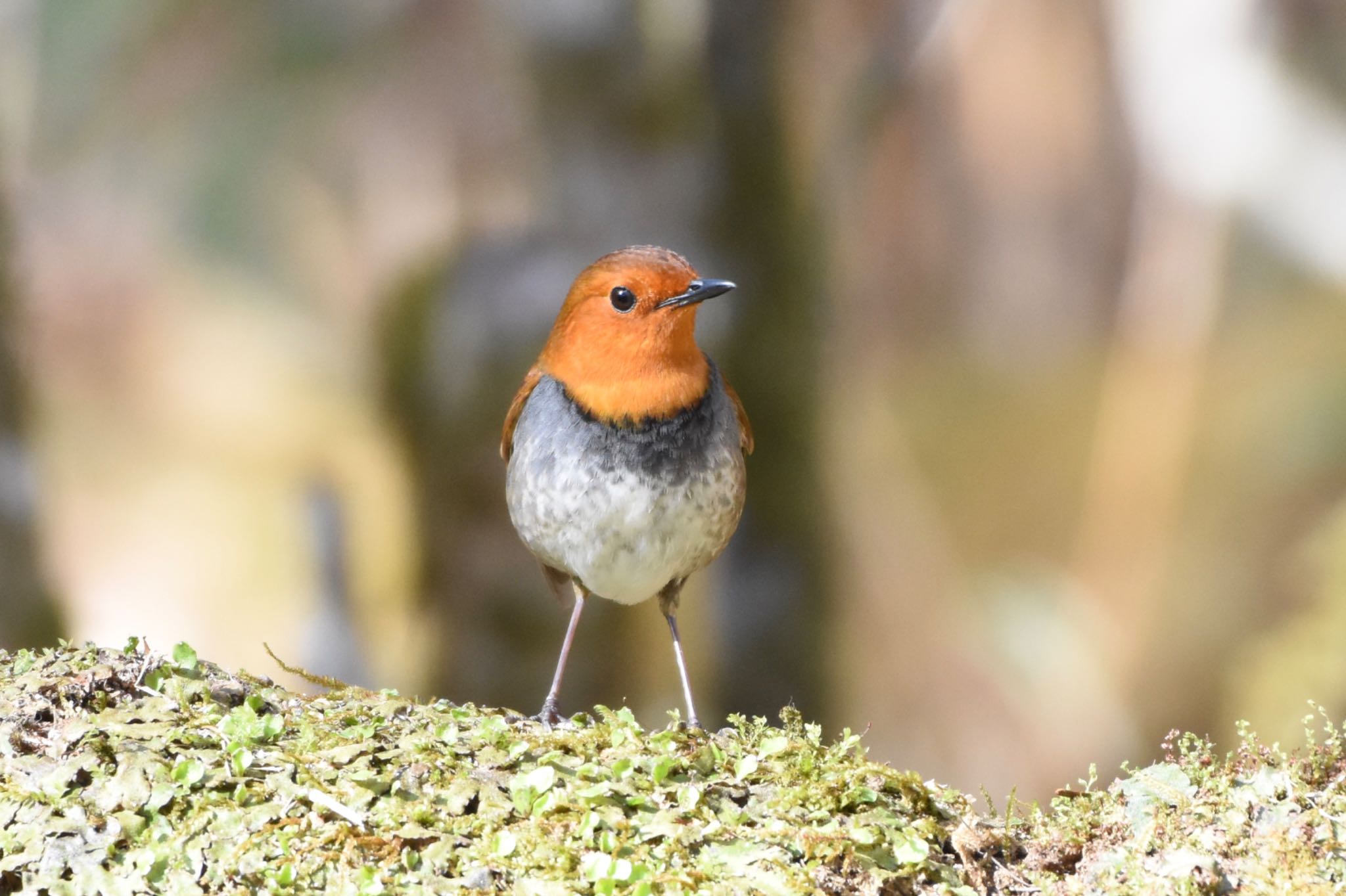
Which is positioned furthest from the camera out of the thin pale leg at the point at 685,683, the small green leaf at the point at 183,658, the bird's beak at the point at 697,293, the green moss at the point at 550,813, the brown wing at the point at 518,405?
the brown wing at the point at 518,405

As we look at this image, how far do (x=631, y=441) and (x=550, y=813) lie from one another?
3.06 feet

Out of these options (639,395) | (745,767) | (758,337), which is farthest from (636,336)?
(758,337)

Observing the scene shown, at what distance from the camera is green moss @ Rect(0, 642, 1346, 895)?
1.47 m

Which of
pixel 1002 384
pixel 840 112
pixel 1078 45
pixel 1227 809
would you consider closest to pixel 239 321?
pixel 840 112

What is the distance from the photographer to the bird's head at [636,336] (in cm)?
230

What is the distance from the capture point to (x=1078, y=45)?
145 inches

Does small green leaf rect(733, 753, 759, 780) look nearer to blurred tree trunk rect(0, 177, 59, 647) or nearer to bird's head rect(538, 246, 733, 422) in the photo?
bird's head rect(538, 246, 733, 422)

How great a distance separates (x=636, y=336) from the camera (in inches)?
91.2

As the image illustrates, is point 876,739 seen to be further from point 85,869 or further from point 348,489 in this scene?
point 85,869

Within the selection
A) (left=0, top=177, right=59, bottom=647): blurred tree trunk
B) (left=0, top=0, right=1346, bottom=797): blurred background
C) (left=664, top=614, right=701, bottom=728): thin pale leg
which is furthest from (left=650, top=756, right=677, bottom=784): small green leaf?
(left=0, top=177, right=59, bottom=647): blurred tree trunk

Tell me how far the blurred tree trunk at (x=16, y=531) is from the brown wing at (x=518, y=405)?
2.22m

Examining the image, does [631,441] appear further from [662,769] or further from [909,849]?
[909,849]

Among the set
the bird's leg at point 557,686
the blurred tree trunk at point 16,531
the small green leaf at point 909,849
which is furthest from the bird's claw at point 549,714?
the blurred tree trunk at point 16,531

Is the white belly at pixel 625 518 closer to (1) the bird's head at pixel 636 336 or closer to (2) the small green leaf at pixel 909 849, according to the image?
(1) the bird's head at pixel 636 336
